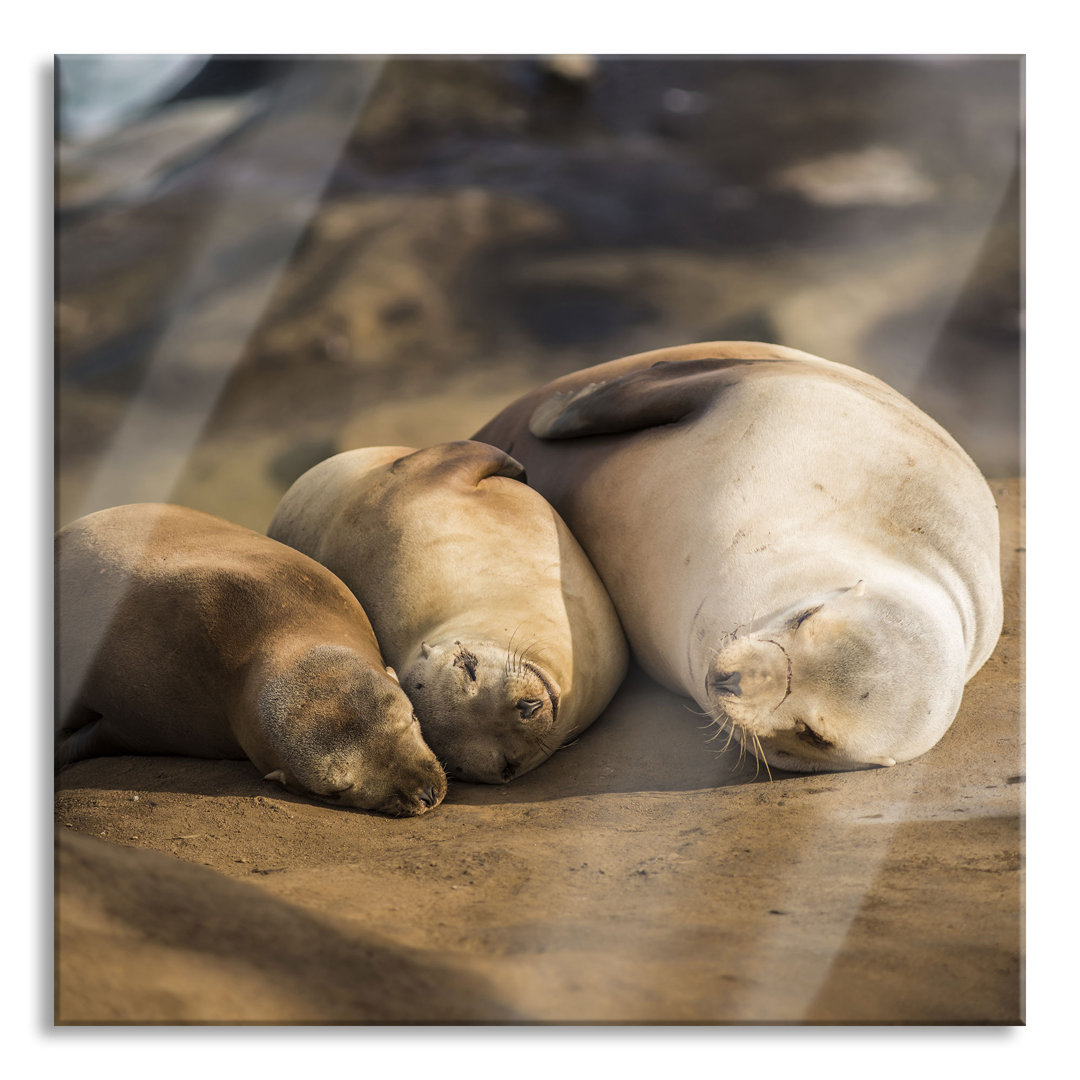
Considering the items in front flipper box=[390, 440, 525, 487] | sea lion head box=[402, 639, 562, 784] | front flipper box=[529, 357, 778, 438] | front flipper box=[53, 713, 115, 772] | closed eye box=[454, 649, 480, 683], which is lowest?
front flipper box=[53, 713, 115, 772]

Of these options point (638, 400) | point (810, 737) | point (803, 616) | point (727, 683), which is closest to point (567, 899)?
point (727, 683)

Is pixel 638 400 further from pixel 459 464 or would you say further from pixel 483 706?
pixel 483 706

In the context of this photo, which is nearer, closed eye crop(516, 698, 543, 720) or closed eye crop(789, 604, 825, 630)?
closed eye crop(789, 604, 825, 630)

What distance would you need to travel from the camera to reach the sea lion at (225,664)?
9.91 feet

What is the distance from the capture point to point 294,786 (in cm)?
307

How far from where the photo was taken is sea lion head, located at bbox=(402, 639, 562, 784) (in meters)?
3.15

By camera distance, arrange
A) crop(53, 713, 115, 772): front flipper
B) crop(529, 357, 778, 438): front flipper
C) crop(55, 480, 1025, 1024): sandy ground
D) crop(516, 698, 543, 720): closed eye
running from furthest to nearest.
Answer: crop(529, 357, 778, 438): front flipper
crop(53, 713, 115, 772): front flipper
crop(516, 698, 543, 720): closed eye
crop(55, 480, 1025, 1024): sandy ground

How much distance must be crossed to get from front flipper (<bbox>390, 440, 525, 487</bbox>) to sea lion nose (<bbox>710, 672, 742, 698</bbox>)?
1.22 meters

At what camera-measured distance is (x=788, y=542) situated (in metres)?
3.23

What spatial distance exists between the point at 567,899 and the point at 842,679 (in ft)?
2.75

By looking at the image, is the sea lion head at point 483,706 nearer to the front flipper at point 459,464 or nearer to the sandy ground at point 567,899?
the sandy ground at point 567,899

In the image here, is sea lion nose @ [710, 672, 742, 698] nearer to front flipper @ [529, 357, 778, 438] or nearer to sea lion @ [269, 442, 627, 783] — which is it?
sea lion @ [269, 442, 627, 783]

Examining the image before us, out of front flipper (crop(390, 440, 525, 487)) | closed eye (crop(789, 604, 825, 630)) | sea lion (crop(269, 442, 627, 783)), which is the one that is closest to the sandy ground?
sea lion (crop(269, 442, 627, 783))
